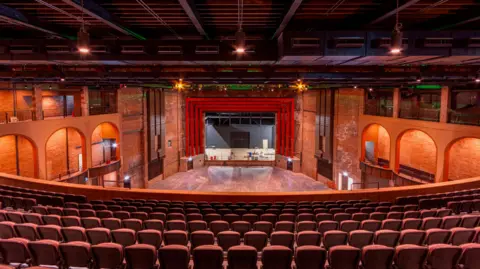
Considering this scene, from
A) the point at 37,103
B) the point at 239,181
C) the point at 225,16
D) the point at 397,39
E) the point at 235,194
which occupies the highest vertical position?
the point at 225,16

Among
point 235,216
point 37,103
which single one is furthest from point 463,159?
point 37,103

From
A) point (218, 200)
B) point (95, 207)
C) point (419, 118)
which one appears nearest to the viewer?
point (95, 207)

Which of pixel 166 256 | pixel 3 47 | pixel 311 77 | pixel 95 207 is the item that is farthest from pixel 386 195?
pixel 3 47

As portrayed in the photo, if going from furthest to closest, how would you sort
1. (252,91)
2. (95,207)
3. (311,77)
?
1. (252,91)
2. (311,77)
3. (95,207)

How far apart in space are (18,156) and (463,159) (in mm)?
23069

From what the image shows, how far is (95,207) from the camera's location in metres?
8.66

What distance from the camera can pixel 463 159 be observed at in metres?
16.2

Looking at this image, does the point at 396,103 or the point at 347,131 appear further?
the point at 347,131

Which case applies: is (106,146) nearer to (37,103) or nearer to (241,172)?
(37,103)

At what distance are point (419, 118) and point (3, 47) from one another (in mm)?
18434

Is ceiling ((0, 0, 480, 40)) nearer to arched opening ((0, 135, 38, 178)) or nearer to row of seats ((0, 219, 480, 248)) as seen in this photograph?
row of seats ((0, 219, 480, 248))

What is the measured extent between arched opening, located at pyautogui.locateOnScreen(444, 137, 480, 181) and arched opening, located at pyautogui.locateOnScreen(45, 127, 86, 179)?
20.0 meters

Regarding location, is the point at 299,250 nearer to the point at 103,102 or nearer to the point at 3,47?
the point at 3,47

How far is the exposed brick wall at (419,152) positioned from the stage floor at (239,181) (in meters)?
5.91
